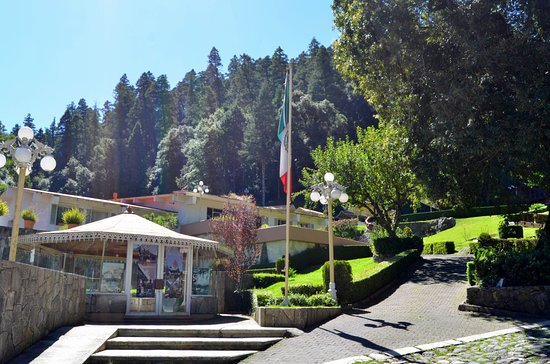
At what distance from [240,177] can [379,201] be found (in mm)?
44005

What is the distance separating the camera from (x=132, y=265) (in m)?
16.1

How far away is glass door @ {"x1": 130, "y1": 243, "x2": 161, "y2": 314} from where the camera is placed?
52.6 ft

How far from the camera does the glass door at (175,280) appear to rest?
16.4m

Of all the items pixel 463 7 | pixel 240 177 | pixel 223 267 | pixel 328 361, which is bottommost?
pixel 328 361

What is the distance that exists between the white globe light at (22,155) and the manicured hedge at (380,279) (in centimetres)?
1005

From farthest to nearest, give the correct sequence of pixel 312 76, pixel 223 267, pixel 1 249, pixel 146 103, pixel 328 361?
pixel 146 103 → pixel 312 76 → pixel 1 249 → pixel 223 267 → pixel 328 361

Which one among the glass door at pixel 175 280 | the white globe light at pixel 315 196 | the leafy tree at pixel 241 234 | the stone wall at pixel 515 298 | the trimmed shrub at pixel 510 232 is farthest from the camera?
the trimmed shrub at pixel 510 232

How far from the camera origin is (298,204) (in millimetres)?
67000

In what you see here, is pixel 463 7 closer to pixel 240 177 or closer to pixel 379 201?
pixel 379 201

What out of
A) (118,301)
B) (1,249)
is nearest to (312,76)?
(1,249)

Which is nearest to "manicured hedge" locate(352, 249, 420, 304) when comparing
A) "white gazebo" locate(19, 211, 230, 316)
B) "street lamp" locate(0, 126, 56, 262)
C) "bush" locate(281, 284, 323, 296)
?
"bush" locate(281, 284, 323, 296)

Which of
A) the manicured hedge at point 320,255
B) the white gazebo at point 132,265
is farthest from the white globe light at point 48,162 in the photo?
the manicured hedge at point 320,255

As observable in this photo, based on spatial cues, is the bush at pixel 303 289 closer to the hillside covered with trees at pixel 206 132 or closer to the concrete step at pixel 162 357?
the concrete step at pixel 162 357

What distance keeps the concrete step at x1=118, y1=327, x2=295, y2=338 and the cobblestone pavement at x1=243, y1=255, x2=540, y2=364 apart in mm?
598
